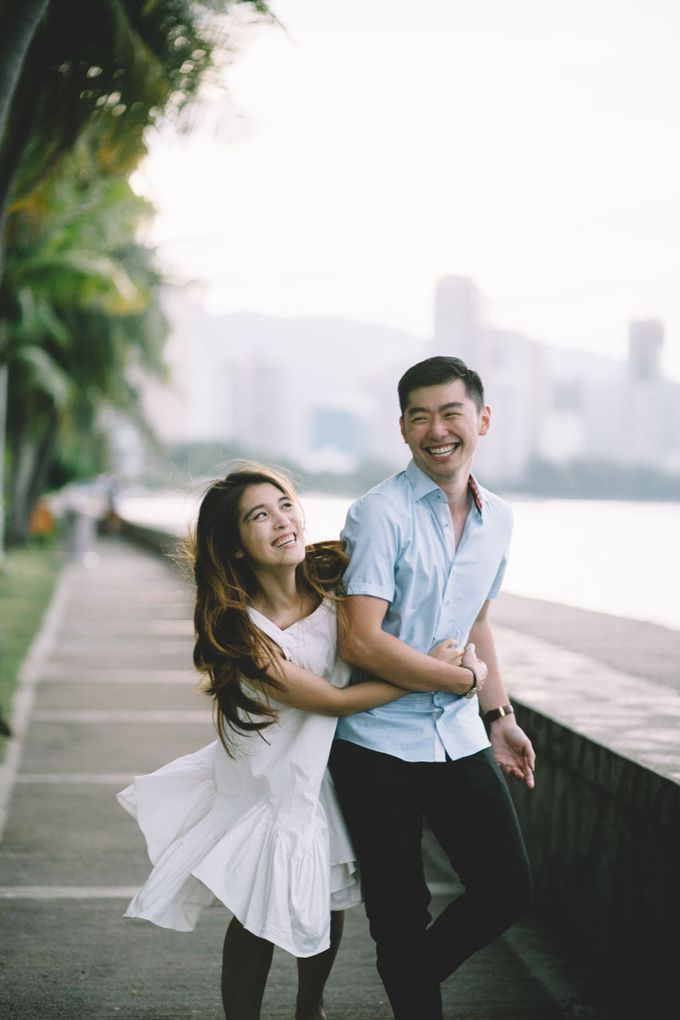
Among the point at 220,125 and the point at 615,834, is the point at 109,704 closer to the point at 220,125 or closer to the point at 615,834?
the point at 220,125

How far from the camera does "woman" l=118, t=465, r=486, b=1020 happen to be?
3.12m

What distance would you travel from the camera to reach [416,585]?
3.19 metres

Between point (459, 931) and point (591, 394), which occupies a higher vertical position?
point (591, 394)

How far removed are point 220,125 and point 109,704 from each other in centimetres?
472

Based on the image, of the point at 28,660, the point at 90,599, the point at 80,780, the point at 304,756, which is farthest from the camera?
the point at 90,599

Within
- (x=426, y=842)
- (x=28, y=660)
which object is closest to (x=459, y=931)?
(x=426, y=842)

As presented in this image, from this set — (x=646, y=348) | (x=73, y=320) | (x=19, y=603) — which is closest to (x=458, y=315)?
(x=646, y=348)

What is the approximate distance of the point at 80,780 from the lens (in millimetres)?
7000

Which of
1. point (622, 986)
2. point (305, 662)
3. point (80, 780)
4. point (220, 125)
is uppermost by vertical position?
point (220, 125)

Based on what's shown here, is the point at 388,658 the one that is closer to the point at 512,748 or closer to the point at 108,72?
the point at 512,748

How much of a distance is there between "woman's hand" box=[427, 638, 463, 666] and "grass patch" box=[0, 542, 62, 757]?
16.8 ft

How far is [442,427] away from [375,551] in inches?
15.4

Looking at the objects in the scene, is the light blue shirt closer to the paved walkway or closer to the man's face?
the man's face

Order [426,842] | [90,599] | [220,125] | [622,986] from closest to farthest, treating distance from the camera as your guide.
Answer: [622,986], [426,842], [220,125], [90,599]
